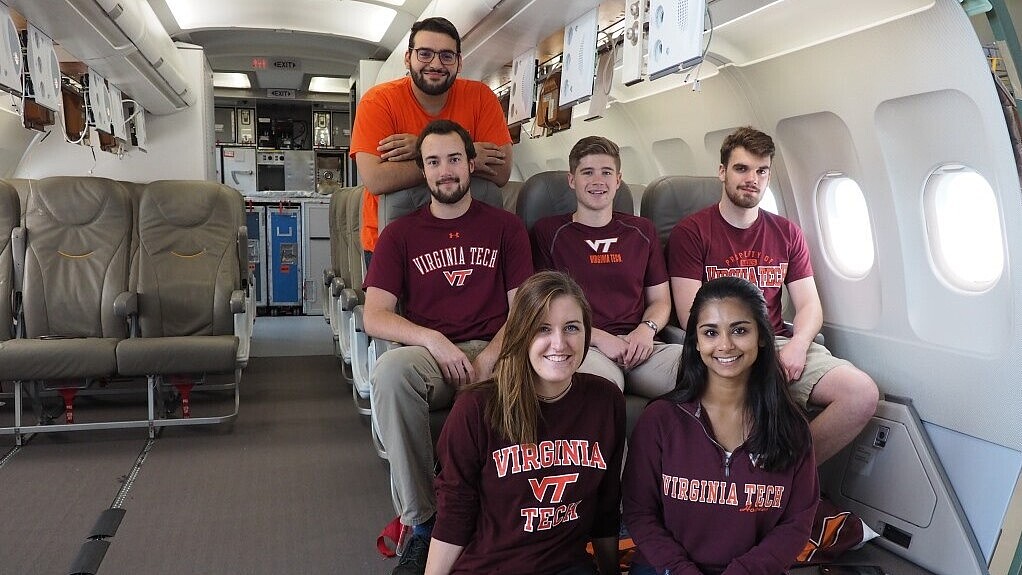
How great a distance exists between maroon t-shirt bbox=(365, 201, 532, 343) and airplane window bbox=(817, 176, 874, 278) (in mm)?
2435

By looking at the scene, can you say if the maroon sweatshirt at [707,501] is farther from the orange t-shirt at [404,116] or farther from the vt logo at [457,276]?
the orange t-shirt at [404,116]

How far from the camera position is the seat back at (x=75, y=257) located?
19.7 ft

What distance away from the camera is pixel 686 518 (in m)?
2.54

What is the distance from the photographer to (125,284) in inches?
246

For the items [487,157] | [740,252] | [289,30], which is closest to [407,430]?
[487,157]

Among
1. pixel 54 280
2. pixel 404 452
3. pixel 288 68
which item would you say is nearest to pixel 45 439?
pixel 54 280

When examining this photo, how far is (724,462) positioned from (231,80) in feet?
44.7

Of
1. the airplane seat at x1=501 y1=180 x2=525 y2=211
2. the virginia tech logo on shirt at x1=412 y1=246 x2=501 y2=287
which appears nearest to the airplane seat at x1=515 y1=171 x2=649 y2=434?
the virginia tech logo on shirt at x1=412 y1=246 x2=501 y2=287

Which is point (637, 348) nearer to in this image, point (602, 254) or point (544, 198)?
point (602, 254)

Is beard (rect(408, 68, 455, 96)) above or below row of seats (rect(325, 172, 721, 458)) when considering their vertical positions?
above

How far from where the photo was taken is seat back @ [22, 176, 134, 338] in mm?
6004

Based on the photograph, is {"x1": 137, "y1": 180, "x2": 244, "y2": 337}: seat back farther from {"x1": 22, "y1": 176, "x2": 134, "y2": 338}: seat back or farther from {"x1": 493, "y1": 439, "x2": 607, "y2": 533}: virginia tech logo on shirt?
{"x1": 493, "y1": 439, "x2": 607, "y2": 533}: virginia tech logo on shirt

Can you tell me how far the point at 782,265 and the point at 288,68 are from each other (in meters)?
A: 10.1

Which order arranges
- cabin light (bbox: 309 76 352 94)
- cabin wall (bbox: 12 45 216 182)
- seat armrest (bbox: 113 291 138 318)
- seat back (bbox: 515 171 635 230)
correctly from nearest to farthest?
1. seat back (bbox: 515 171 635 230)
2. seat armrest (bbox: 113 291 138 318)
3. cabin wall (bbox: 12 45 216 182)
4. cabin light (bbox: 309 76 352 94)
